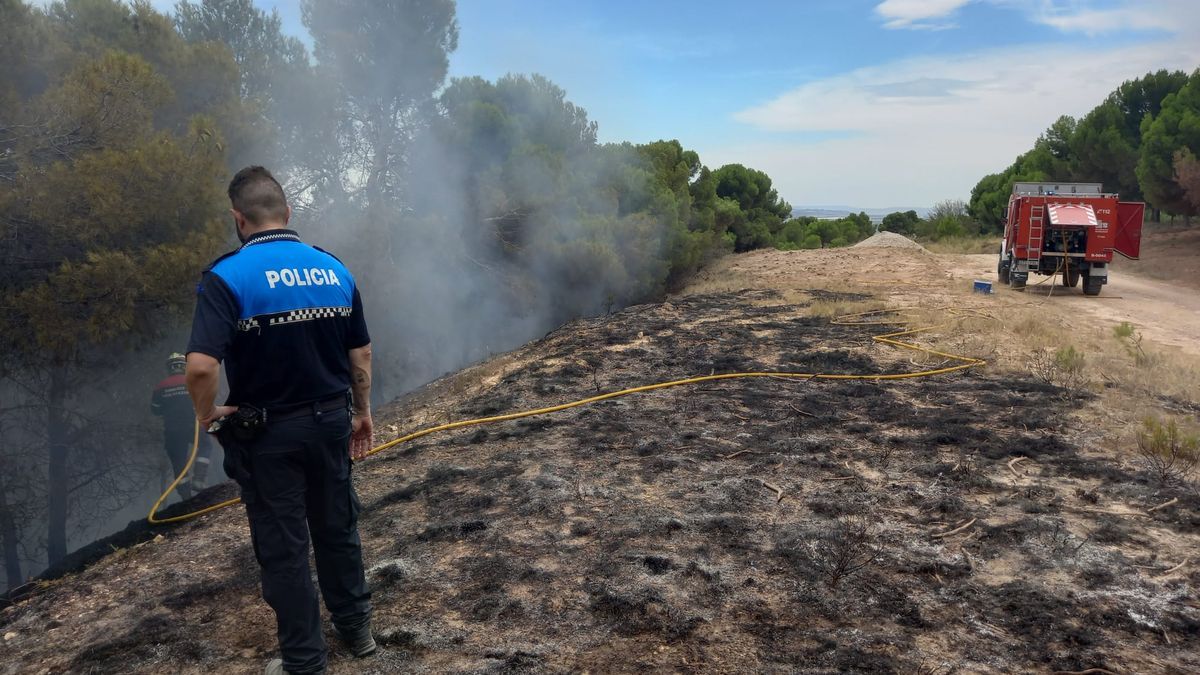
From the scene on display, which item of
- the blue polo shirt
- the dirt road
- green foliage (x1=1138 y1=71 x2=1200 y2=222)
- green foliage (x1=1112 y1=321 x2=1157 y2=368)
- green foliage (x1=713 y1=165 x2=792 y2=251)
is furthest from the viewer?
green foliage (x1=713 y1=165 x2=792 y2=251)

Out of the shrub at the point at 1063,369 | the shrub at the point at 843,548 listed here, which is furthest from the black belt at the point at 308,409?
the shrub at the point at 1063,369

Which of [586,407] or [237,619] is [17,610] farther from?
[586,407]

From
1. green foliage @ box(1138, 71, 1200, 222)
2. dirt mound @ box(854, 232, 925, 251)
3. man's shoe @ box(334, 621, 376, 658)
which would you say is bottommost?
man's shoe @ box(334, 621, 376, 658)

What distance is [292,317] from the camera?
2.78 meters

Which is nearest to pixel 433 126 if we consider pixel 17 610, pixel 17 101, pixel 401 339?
pixel 401 339

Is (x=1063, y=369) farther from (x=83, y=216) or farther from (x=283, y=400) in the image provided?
(x=83, y=216)

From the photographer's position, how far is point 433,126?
17.1 meters

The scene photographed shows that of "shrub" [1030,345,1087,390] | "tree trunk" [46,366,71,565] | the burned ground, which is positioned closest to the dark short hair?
the burned ground

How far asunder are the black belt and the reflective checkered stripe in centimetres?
31

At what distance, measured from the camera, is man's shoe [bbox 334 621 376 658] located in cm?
300

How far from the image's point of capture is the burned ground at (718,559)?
3051 millimetres

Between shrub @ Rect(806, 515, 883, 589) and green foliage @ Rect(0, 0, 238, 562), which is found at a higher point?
green foliage @ Rect(0, 0, 238, 562)

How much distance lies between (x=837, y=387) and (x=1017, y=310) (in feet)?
20.9

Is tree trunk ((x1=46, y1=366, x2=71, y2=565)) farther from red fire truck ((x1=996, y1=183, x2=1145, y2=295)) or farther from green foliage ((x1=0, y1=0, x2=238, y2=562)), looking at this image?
red fire truck ((x1=996, y1=183, x2=1145, y2=295))
